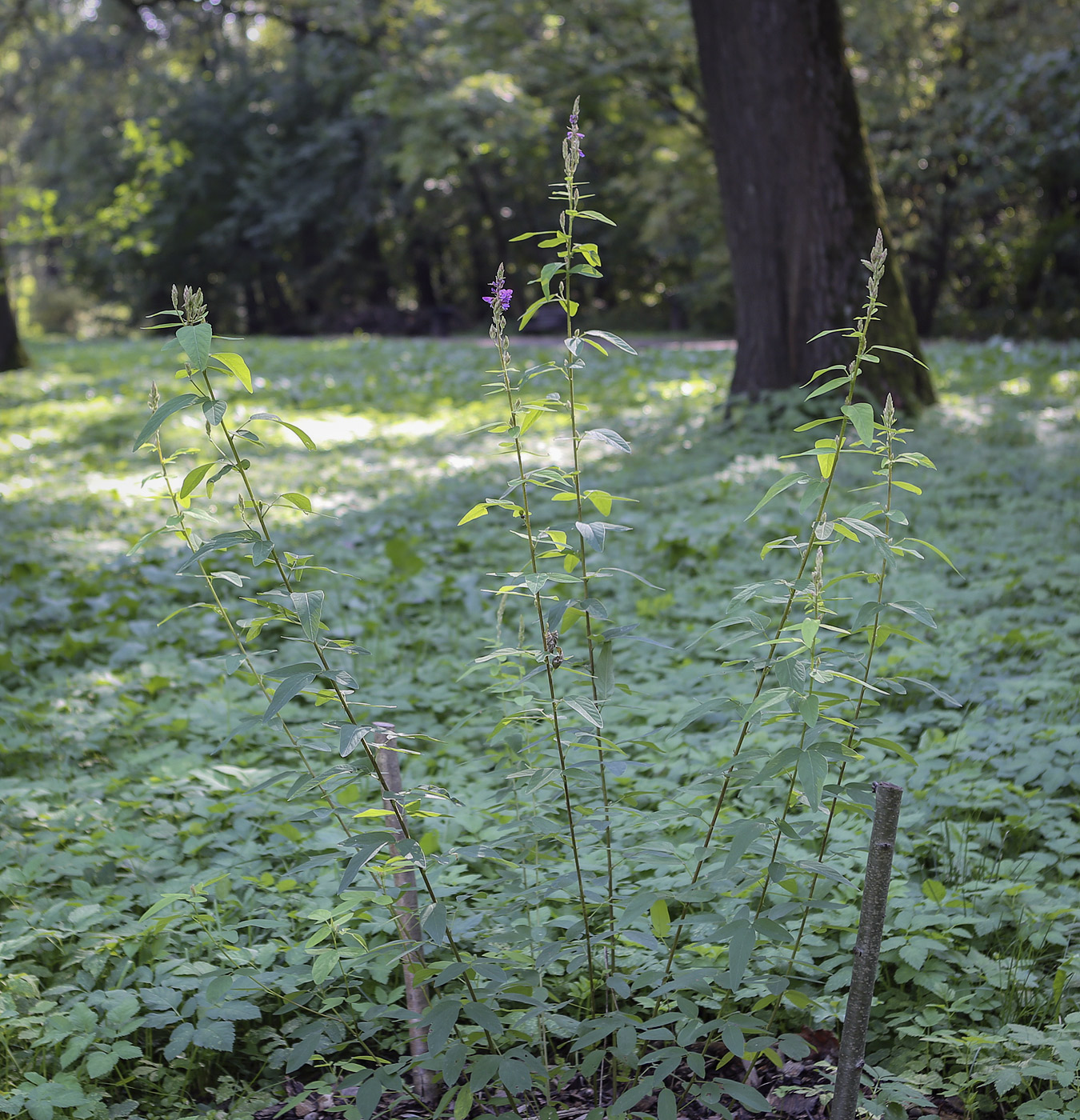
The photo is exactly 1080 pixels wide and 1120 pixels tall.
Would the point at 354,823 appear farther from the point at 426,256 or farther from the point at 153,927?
the point at 426,256

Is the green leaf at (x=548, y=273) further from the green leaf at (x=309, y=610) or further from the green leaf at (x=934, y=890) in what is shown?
the green leaf at (x=934, y=890)

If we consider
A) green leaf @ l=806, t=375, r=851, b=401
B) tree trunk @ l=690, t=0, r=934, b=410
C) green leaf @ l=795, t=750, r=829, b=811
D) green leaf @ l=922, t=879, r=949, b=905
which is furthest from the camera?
tree trunk @ l=690, t=0, r=934, b=410

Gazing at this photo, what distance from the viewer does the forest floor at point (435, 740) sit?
198 cm

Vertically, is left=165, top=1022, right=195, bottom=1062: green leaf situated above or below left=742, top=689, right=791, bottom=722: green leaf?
below

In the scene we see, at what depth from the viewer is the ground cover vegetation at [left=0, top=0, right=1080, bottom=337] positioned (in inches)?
622

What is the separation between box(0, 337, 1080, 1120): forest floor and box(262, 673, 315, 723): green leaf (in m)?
0.26

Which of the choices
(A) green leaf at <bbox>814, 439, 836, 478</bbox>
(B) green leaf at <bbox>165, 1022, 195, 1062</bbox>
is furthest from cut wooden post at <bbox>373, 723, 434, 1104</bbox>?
(A) green leaf at <bbox>814, 439, 836, 478</bbox>

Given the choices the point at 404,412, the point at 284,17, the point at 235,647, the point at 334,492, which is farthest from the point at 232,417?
the point at 284,17

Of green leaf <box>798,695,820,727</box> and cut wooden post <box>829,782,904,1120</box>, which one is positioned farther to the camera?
cut wooden post <box>829,782,904,1120</box>

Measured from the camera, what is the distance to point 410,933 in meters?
1.89

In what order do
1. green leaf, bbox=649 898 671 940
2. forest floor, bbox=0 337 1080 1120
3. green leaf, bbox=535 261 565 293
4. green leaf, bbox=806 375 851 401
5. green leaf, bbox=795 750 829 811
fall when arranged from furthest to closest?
forest floor, bbox=0 337 1080 1120 < green leaf, bbox=649 898 671 940 < green leaf, bbox=535 261 565 293 < green leaf, bbox=795 750 829 811 < green leaf, bbox=806 375 851 401

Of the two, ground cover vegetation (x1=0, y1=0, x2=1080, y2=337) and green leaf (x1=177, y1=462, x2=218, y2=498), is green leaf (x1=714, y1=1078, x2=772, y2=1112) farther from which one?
ground cover vegetation (x1=0, y1=0, x2=1080, y2=337)

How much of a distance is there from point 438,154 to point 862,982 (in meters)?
19.5

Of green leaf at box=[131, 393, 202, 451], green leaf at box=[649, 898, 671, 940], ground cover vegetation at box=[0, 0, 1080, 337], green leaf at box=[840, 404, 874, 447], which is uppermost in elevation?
ground cover vegetation at box=[0, 0, 1080, 337]
